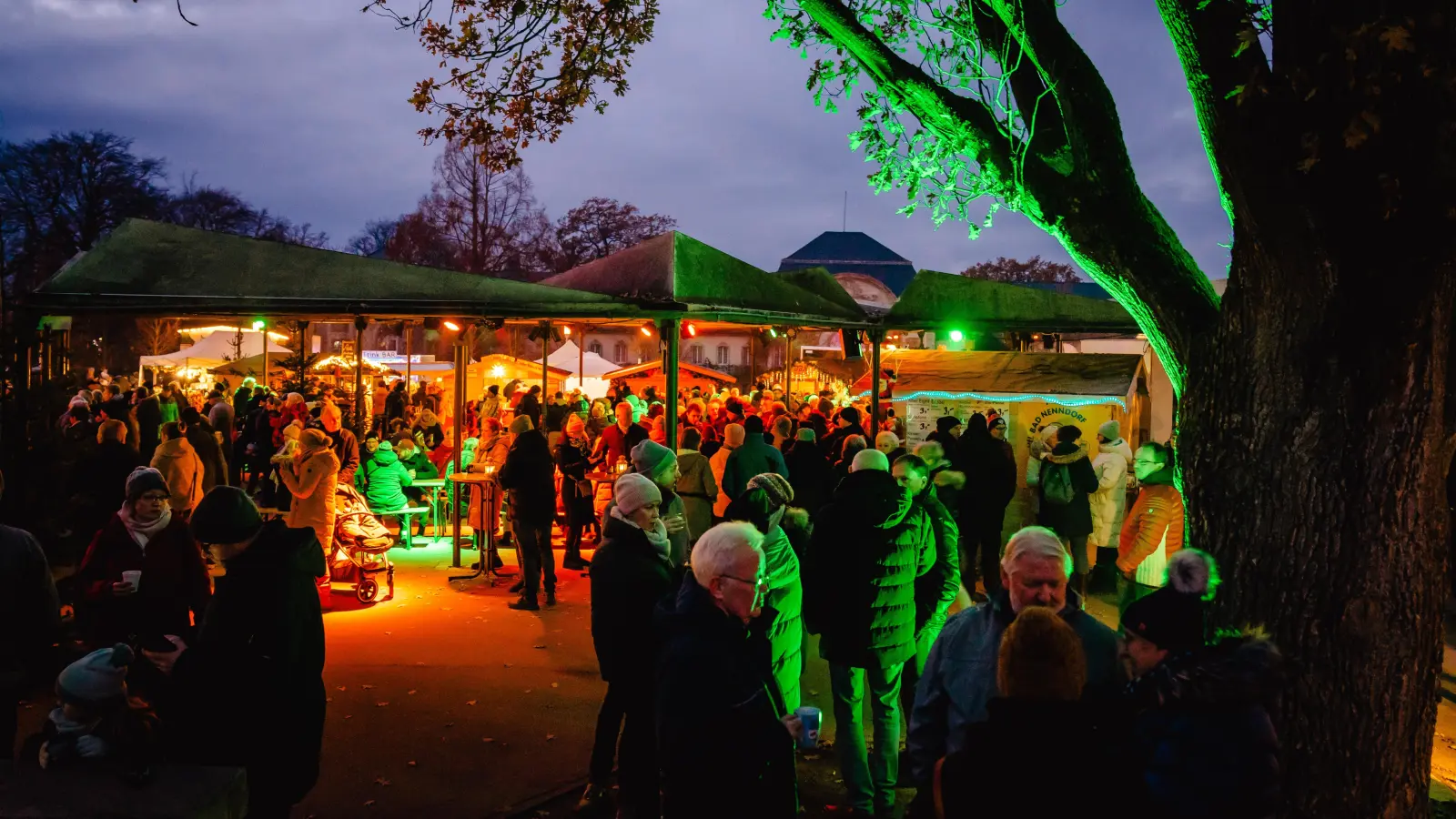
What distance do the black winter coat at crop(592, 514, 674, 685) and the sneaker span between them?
824 millimetres

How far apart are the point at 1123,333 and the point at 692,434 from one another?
5546mm

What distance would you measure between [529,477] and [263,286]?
Result: 3.50m

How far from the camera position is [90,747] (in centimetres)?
278

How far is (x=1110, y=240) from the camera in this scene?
4879mm

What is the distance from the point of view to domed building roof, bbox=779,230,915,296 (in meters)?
79.9

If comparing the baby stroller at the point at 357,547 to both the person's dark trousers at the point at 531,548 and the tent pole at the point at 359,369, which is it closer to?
the person's dark trousers at the point at 531,548

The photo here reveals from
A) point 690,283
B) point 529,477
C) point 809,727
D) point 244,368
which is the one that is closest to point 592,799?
point 809,727

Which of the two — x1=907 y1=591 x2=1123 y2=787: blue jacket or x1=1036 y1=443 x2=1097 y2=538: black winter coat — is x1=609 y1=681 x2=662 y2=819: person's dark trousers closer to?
x1=907 y1=591 x2=1123 y2=787: blue jacket

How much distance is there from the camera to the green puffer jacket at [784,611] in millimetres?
4723

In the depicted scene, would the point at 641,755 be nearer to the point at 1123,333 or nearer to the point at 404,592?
the point at 404,592

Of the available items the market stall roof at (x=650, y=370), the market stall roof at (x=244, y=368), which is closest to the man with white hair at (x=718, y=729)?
the market stall roof at (x=650, y=370)

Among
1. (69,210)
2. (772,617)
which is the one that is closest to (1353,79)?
(772,617)

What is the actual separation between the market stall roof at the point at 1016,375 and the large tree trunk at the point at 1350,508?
9.77 m

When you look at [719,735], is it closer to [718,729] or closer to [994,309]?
[718,729]
